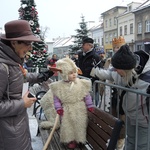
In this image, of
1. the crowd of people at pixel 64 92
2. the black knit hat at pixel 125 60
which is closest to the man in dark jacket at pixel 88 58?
the crowd of people at pixel 64 92

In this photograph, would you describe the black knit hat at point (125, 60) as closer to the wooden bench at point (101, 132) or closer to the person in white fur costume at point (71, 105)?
the wooden bench at point (101, 132)

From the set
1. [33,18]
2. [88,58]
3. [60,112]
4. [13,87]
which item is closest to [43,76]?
[60,112]

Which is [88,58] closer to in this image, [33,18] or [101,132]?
[101,132]

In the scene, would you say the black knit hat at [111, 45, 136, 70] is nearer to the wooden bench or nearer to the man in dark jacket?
the wooden bench

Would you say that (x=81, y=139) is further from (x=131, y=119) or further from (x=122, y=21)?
(x=122, y=21)

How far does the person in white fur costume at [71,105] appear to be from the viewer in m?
2.77

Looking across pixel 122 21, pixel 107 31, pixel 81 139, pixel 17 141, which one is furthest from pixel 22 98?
pixel 107 31

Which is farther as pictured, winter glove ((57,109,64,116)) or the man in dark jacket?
the man in dark jacket

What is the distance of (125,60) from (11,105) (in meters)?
1.19

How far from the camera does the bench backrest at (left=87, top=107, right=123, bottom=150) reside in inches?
80.4

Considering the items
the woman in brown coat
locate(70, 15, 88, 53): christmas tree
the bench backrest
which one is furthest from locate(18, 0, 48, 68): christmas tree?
the woman in brown coat

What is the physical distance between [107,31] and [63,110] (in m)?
46.2

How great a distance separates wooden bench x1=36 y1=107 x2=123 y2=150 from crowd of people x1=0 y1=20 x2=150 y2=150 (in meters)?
0.10

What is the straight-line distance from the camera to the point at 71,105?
2797 mm
